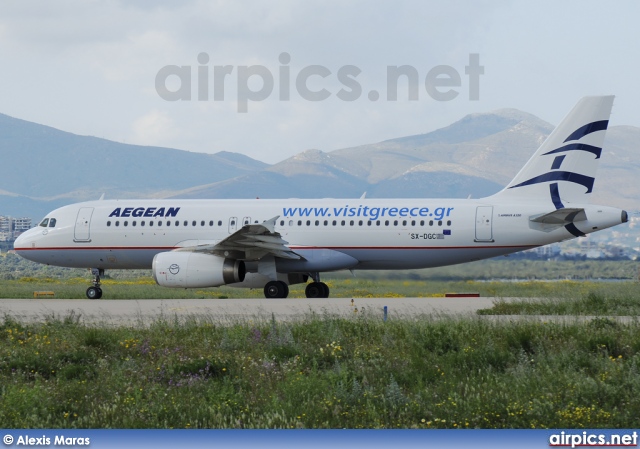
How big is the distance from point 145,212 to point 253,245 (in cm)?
540

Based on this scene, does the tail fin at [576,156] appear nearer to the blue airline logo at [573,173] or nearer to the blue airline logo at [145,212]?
the blue airline logo at [573,173]

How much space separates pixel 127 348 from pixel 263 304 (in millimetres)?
11957

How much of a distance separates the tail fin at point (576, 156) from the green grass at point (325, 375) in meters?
14.2

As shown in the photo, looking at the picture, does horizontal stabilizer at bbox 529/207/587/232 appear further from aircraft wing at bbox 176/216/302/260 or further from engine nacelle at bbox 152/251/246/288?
engine nacelle at bbox 152/251/246/288

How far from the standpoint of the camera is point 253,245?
3184 centimetres

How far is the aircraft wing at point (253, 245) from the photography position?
102 feet

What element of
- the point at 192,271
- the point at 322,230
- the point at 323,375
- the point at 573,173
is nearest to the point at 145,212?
the point at 192,271

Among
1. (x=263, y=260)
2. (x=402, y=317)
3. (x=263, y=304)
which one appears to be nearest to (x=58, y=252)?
(x=263, y=260)

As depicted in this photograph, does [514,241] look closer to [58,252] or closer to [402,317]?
[402,317]

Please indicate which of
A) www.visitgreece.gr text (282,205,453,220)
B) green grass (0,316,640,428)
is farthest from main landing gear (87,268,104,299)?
green grass (0,316,640,428)

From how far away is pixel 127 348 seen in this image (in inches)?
637

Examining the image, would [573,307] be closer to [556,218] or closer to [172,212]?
[556,218]

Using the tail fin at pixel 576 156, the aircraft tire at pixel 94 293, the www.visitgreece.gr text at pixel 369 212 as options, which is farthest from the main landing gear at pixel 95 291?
the tail fin at pixel 576 156

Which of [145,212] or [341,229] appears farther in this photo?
[145,212]
